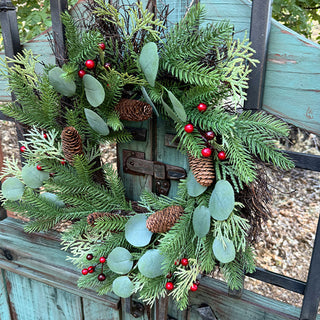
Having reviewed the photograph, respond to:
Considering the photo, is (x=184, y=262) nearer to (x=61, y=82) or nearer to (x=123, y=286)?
(x=123, y=286)

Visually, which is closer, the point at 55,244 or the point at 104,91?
the point at 104,91

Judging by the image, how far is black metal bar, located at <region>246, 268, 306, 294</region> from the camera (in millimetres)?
730

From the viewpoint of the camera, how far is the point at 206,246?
0.67 m

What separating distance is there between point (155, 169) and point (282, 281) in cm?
42

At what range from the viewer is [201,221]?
25.0 inches

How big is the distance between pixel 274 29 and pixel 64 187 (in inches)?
23.6

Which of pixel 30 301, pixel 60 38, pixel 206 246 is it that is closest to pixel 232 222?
pixel 206 246

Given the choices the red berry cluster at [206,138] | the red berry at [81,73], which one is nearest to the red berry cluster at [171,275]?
the red berry cluster at [206,138]

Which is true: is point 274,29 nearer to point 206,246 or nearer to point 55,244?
point 206,246

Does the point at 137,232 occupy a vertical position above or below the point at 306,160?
below

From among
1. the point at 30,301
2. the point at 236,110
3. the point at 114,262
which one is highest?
the point at 236,110

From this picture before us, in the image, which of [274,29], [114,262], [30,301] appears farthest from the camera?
[30,301]

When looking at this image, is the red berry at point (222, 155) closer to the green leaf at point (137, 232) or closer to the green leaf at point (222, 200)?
the green leaf at point (222, 200)

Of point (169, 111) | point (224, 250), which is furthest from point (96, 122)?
point (224, 250)
